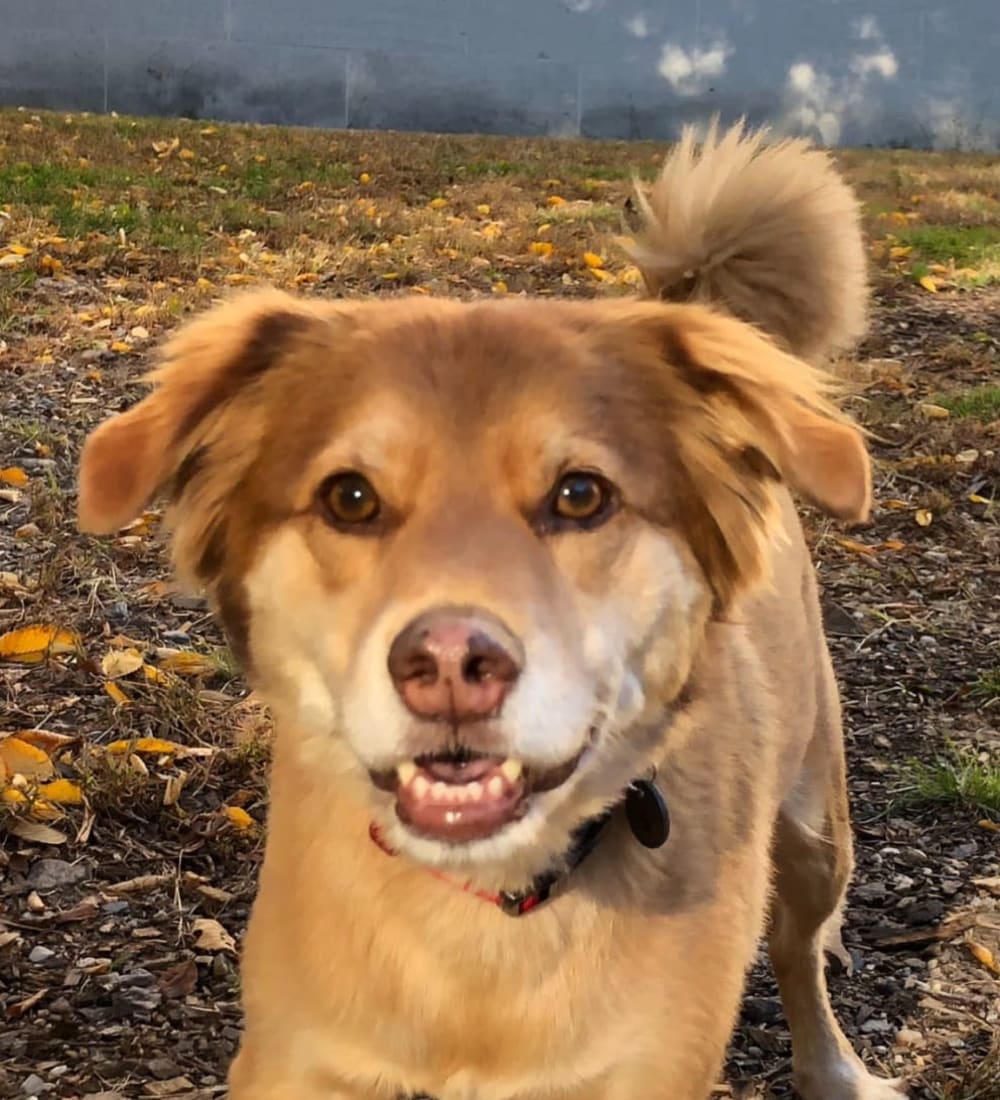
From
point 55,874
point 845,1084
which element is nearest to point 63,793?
point 55,874

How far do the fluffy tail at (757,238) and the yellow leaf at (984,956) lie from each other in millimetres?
1435

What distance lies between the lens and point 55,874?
Answer: 3191mm

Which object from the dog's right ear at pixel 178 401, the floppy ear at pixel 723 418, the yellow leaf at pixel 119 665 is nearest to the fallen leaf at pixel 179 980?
the yellow leaf at pixel 119 665

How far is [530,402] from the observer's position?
215 cm

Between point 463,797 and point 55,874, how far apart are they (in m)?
1.57

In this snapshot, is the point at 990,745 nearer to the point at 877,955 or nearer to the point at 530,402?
the point at 877,955

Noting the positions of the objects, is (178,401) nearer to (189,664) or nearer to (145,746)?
(145,746)

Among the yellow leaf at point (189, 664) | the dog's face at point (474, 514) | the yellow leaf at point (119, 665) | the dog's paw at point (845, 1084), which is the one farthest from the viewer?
the yellow leaf at point (189, 664)

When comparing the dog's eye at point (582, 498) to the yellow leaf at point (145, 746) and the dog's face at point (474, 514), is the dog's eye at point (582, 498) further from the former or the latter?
the yellow leaf at point (145, 746)

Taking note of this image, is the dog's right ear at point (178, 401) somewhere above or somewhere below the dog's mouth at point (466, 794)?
above

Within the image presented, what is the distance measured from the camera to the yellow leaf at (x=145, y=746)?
3.51 m

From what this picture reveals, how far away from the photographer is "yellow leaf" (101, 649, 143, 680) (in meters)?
3.88

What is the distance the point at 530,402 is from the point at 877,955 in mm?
1856

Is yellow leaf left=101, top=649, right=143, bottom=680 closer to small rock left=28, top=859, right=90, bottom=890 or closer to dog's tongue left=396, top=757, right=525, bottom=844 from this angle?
small rock left=28, top=859, right=90, bottom=890
